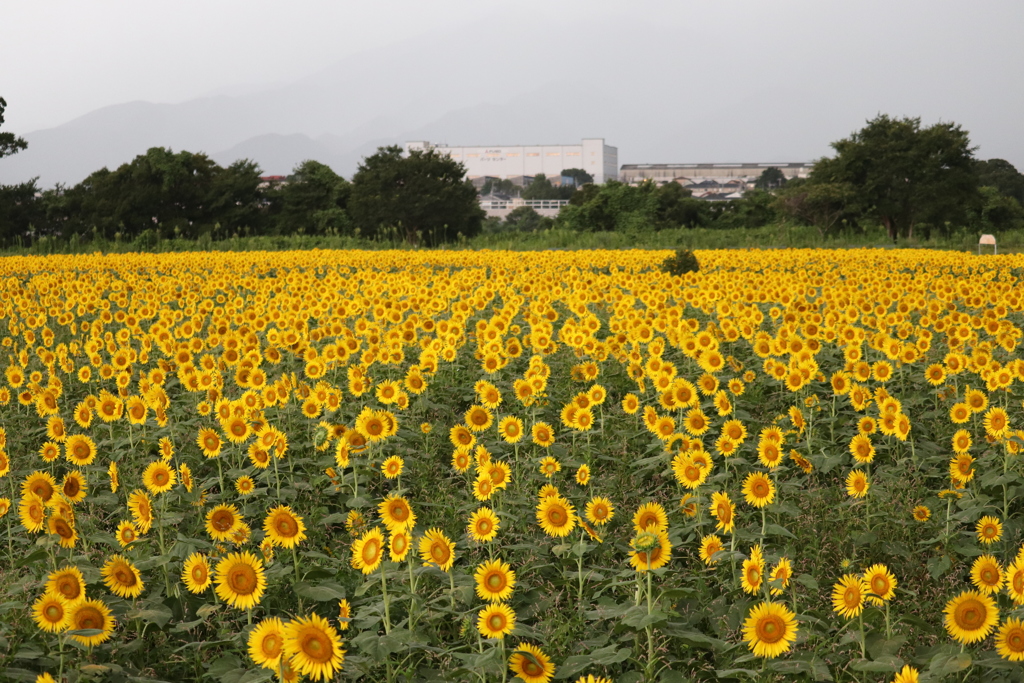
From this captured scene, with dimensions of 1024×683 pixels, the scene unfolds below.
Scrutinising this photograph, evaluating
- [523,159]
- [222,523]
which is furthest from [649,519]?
[523,159]

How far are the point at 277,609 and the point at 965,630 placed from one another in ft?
9.33

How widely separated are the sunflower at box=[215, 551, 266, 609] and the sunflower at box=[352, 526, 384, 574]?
0.36 m

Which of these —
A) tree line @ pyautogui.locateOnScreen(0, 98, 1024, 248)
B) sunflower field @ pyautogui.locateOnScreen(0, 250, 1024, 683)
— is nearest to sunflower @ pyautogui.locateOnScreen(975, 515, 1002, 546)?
sunflower field @ pyautogui.locateOnScreen(0, 250, 1024, 683)

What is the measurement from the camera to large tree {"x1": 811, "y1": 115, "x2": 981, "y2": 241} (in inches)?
1565

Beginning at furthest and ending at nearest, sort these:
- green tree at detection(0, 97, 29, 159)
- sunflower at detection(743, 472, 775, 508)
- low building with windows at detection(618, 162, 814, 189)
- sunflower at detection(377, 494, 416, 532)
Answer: low building with windows at detection(618, 162, 814, 189), green tree at detection(0, 97, 29, 159), sunflower at detection(743, 472, 775, 508), sunflower at detection(377, 494, 416, 532)

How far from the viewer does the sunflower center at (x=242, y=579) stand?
290cm

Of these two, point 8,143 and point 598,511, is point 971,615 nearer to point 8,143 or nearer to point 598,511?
point 598,511

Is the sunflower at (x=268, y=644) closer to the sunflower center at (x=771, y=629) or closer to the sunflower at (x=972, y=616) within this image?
the sunflower center at (x=771, y=629)

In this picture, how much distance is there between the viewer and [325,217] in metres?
46.5

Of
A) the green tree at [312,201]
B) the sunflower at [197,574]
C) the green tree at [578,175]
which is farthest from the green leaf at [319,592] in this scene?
the green tree at [578,175]

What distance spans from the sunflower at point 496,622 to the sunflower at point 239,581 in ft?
2.70

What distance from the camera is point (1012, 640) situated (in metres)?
2.79

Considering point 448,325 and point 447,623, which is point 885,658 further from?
point 448,325

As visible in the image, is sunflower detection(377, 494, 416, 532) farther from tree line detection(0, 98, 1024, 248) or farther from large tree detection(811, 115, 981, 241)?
large tree detection(811, 115, 981, 241)
